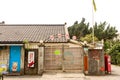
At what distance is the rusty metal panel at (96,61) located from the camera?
15727 mm

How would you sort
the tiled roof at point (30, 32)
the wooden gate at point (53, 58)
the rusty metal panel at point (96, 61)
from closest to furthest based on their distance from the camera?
the rusty metal panel at point (96, 61)
the wooden gate at point (53, 58)
the tiled roof at point (30, 32)

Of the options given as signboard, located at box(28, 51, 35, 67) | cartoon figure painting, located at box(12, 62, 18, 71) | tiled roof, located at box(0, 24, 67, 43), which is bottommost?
cartoon figure painting, located at box(12, 62, 18, 71)

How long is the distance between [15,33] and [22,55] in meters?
4.37

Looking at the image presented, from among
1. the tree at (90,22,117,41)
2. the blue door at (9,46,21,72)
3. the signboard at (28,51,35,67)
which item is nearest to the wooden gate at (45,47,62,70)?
the signboard at (28,51,35,67)

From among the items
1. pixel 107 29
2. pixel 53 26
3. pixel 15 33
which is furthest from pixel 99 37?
pixel 15 33

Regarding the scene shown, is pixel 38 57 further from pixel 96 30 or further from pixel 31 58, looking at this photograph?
pixel 96 30

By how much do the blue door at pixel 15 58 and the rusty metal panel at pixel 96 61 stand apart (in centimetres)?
558

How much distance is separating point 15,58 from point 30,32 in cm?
469

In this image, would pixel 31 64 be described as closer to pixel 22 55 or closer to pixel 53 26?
pixel 22 55

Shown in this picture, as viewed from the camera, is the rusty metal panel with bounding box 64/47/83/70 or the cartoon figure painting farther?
the cartoon figure painting

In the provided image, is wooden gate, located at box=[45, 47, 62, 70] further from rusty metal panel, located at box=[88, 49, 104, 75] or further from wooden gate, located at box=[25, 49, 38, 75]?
rusty metal panel, located at box=[88, 49, 104, 75]

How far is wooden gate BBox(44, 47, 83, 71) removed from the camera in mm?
16156

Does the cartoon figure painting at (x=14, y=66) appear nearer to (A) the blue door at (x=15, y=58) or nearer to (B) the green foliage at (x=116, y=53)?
(A) the blue door at (x=15, y=58)

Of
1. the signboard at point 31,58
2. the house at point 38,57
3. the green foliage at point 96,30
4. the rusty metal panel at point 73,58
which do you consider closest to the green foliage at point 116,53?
the rusty metal panel at point 73,58
